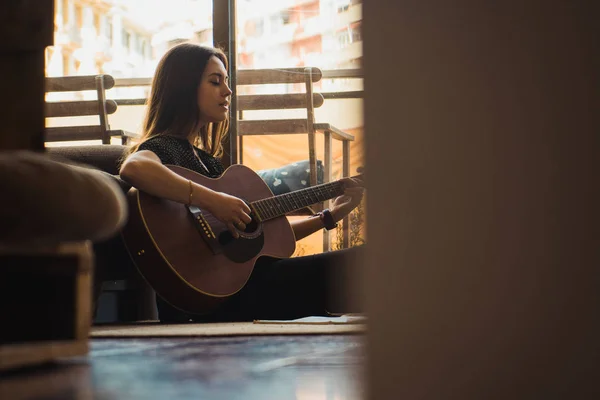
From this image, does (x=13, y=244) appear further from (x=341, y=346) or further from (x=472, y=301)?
(x=341, y=346)

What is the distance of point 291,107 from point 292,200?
2.50 ft

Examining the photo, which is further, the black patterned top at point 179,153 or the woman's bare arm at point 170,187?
the black patterned top at point 179,153

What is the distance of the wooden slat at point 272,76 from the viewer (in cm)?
313

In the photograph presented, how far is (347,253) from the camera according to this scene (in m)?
2.36

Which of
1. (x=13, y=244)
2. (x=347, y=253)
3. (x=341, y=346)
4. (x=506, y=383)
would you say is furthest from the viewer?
(x=347, y=253)

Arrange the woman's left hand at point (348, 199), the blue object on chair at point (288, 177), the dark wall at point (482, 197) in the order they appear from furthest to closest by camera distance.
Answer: the blue object on chair at point (288, 177) → the woman's left hand at point (348, 199) → the dark wall at point (482, 197)

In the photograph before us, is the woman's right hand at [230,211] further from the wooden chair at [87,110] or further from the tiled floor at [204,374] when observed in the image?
the wooden chair at [87,110]

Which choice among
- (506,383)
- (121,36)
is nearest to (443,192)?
(506,383)

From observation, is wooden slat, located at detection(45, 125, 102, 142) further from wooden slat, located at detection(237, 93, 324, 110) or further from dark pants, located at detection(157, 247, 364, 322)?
dark pants, located at detection(157, 247, 364, 322)

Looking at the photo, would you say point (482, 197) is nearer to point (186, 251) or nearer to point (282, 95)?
point (186, 251)

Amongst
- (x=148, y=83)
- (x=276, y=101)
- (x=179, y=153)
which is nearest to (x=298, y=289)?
(x=179, y=153)

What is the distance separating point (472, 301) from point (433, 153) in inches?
3.9

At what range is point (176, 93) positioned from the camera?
2.47m

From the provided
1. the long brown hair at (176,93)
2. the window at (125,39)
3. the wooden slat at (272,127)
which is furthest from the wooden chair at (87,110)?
the long brown hair at (176,93)
